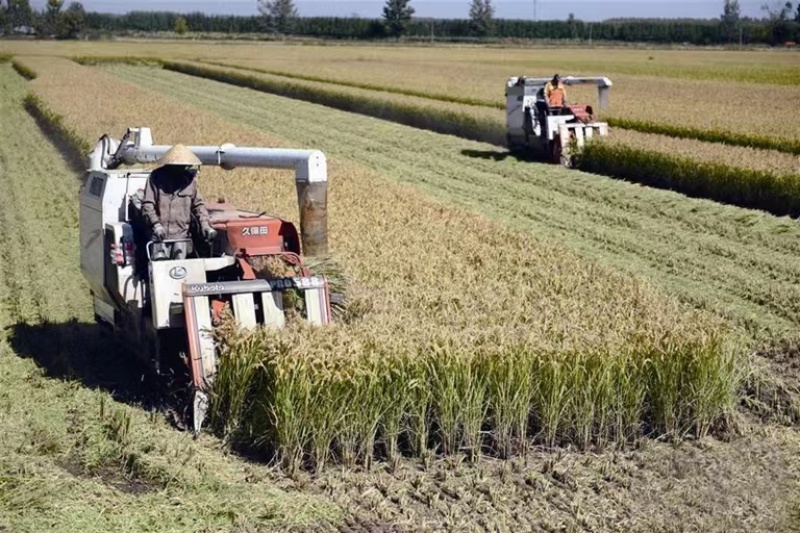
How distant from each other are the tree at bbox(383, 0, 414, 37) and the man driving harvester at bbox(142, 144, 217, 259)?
9450cm

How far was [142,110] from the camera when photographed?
2827 cm

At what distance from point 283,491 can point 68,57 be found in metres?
54.8

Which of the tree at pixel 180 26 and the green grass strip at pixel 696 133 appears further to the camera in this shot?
the tree at pixel 180 26

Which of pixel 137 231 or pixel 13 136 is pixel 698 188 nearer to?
pixel 137 231

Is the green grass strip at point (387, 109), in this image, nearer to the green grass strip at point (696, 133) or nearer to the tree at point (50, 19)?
the green grass strip at point (696, 133)

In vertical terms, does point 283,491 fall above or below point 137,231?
below

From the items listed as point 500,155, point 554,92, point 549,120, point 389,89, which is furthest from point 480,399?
point 389,89

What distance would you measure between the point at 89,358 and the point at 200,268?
207cm

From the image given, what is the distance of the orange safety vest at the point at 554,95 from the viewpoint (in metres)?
21.2

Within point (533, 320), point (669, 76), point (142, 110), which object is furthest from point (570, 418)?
point (669, 76)

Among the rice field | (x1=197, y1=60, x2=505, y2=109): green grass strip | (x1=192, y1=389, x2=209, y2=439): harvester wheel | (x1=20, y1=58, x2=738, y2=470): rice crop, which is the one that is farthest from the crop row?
(x1=192, y1=389, x2=209, y2=439): harvester wheel

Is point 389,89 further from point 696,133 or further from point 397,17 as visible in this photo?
point 397,17

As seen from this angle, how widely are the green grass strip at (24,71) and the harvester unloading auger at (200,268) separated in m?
36.6

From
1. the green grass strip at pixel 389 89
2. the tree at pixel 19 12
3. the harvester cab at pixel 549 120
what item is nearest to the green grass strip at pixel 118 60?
the green grass strip at pixel 389 89
